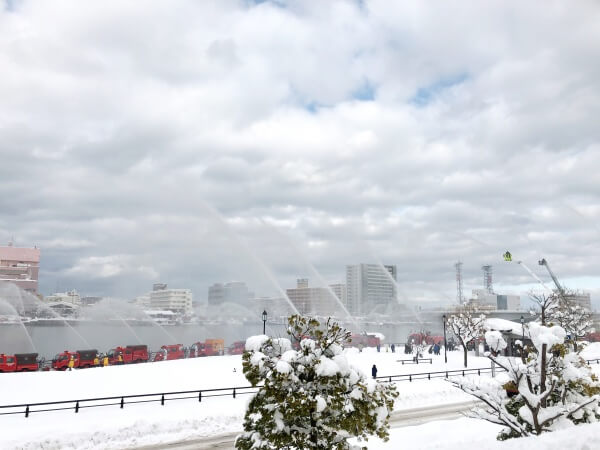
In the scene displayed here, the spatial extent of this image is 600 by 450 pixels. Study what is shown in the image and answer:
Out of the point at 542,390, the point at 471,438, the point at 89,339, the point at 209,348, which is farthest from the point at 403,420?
the point at 89,339

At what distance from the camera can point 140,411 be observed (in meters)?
24.3

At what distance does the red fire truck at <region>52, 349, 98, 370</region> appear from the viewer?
140 ft

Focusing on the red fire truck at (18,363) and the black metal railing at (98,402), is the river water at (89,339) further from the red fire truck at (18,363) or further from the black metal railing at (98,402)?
the black metal railing at (98,402)

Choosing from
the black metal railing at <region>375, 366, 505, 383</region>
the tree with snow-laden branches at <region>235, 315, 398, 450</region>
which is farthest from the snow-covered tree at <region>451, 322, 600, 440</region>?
the black metal railing at <region>375, 366, 505, 383</region>

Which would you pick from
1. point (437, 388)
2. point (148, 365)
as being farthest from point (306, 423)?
Answer: point (148, 365)

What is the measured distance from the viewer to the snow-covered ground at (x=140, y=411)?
19.9m

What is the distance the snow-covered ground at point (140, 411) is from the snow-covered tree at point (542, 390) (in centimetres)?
137

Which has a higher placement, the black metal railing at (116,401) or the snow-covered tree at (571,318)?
the snow-covered tree at (571,318)

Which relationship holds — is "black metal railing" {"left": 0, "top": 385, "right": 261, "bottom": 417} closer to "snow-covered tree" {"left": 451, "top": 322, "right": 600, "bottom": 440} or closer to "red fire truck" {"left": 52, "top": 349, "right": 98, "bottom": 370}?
"snow-covered tree" {"left": 451, "top": 322, "right": 600, "bottom": 440}

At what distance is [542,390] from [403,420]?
12974mm

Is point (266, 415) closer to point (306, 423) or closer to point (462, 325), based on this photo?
point (306, 423)

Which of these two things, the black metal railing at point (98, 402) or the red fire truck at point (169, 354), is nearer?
the black metal railing at point (98, 402)

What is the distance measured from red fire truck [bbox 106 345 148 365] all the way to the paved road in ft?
104

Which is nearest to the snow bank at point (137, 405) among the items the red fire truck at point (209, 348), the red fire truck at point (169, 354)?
the red fire truck at point (169, 354)
